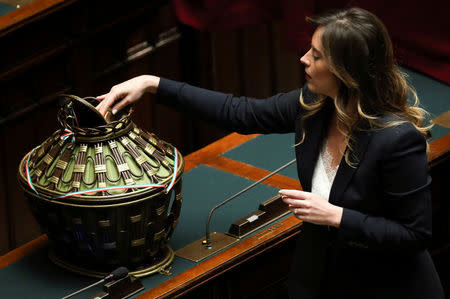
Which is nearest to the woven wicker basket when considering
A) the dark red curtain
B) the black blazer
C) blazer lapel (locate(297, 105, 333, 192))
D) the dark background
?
the black blazer

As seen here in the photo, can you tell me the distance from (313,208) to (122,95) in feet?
2.27

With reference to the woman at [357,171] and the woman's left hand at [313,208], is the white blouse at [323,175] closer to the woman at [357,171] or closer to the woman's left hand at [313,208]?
the woman at [357,171]

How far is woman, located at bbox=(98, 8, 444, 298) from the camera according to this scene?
2.46 m

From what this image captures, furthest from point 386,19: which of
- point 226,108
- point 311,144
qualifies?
point 311,144

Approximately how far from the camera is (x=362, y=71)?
245cm

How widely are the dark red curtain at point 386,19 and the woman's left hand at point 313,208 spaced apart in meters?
1.72

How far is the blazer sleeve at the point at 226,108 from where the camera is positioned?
287cm

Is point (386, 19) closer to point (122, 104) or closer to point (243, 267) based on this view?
point (243, 267)

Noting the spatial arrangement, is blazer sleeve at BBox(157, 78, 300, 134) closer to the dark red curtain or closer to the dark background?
the dark background

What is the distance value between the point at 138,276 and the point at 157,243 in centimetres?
11

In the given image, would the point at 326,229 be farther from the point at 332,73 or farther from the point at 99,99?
the point at 99,99

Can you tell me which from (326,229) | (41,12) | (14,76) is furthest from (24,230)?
(326,229)

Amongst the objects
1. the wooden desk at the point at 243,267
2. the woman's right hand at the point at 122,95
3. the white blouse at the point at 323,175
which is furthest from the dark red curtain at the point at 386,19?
the white blouse at the point at 323,175

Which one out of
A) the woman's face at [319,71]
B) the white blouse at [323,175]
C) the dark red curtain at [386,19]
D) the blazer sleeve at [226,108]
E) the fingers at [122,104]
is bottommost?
the dark red curtain at [386,19]
